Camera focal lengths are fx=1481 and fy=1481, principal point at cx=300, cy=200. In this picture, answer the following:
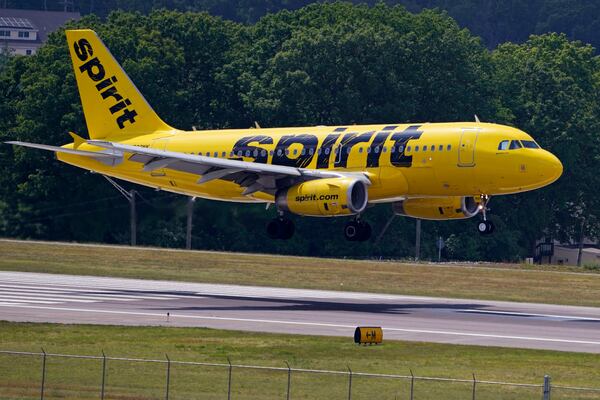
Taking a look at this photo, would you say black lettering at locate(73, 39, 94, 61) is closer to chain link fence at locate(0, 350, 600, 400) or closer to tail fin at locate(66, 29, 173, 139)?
tail fin at locate(66, 29, 173, 139)

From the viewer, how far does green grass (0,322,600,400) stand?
44.4 metres

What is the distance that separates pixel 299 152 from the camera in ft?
251

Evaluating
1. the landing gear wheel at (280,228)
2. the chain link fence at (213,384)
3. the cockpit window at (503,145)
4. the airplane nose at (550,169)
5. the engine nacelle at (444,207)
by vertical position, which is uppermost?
the cockpit window at (503,145)

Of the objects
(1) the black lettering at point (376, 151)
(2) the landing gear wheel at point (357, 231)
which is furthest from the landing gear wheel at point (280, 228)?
(1) the black lettering at point (376, 151)

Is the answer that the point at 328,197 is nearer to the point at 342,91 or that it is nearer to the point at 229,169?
the point at 229,169

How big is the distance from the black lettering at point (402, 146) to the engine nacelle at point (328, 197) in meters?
1.96

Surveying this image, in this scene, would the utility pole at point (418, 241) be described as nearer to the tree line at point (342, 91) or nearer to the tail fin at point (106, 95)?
the tree line at point (342, 91)

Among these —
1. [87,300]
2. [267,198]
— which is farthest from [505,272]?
[87,300]

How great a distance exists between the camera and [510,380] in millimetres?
48000

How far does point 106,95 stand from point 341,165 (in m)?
17.4

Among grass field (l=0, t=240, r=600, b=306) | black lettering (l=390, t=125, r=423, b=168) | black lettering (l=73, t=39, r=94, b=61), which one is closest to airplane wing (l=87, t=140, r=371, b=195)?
black lettering (l=390, t=125, r=423, b=168)

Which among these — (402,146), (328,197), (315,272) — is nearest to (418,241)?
(315,272)

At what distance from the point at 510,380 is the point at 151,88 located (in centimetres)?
8283

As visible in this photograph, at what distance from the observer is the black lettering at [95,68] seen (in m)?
84.8
